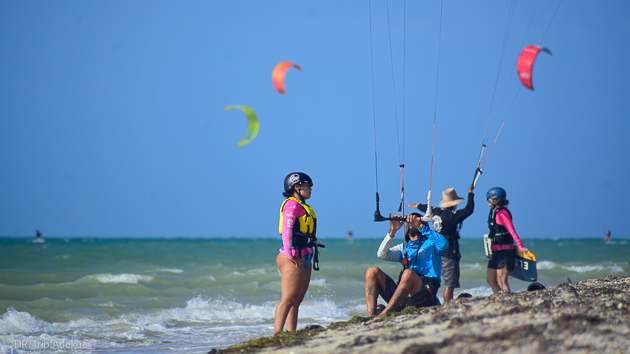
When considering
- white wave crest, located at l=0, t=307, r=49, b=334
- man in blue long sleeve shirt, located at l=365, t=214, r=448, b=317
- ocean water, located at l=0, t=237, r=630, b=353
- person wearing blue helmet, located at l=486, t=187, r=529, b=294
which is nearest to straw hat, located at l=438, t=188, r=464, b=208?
person wearing blue helmet, located at l=486, t=187, r=529, b=294

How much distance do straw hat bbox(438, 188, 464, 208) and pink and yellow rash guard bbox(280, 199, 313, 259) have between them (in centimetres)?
268

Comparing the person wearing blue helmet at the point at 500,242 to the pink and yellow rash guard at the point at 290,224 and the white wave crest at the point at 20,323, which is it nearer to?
the pink and yellow rash guard at the point at 290,224

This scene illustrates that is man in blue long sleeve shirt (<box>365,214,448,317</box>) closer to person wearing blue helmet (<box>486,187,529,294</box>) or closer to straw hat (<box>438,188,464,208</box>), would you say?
straw hat (<box>438,188,464,208</box>)

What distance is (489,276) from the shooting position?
312 inches

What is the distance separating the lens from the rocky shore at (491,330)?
142 inches

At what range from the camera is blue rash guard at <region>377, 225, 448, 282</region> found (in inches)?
245

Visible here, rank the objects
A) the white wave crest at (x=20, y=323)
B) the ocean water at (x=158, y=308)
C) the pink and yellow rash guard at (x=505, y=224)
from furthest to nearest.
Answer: the white wave crest at (x=20, y=323) < the pink and yellow rash guard at (x=505, y=224) < the ocean water at (x=158, y=308)

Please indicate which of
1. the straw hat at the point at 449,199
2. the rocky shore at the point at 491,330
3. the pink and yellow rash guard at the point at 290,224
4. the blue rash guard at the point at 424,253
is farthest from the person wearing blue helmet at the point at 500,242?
the pink and yellow rash guard at the point at 290,224

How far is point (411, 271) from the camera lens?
19.5ft

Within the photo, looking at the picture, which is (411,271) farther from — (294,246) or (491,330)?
(491,330)

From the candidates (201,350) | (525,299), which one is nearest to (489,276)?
(525,299)

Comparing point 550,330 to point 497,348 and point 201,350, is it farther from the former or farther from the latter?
point 201,350

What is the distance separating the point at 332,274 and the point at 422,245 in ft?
36.4

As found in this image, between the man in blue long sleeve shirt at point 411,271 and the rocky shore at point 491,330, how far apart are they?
0.58 metres
